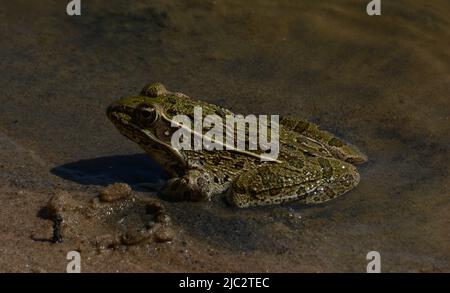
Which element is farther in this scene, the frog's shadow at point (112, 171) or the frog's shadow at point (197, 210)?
the frog's shadow at point (112, 171)

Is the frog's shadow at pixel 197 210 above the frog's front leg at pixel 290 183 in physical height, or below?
below

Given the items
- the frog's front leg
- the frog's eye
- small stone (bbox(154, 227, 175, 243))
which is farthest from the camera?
the frog's eye

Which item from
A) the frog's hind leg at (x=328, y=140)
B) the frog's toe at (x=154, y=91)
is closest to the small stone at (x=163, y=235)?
the frog's toe at (x=154, y=91)

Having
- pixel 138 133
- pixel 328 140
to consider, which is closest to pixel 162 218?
pixel 138 133

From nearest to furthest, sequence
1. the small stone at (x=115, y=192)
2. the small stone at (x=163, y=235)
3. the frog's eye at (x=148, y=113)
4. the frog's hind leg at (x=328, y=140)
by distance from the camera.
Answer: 1. the small stone at (x=163, y=235)
2. the small stone at (x=115, y=192)
3. the frog's eye at (x=148, y=113)
4. the frog's hind leg at (x=328, y=140)

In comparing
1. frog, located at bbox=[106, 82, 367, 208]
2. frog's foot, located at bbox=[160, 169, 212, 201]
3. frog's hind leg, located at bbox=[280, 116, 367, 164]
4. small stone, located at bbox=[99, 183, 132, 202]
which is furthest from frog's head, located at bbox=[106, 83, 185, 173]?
frog's hind leg, located at bbox=[280, 116, 367, 164]

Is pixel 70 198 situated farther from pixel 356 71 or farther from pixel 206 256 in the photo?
pixel 356 71
